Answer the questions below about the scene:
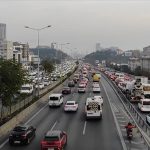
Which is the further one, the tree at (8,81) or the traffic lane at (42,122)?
the tree at (8,81)

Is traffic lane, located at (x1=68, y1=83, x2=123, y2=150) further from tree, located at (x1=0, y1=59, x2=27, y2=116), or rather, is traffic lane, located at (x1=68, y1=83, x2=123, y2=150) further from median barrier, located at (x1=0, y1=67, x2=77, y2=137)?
tree, located at (x1=0, y1=59, x2=27, y2=116)

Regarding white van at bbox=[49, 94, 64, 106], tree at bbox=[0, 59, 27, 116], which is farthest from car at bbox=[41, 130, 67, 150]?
white van at bbox=[49, 94, 64, 106]

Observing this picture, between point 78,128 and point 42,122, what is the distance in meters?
5.15

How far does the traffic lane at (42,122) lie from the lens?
28.8 m

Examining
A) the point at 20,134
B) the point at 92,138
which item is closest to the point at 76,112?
the point at 92,138

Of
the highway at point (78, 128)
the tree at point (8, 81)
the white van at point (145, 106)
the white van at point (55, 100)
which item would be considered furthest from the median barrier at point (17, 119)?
the white van at point (145, 106)

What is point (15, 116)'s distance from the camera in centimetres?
3862

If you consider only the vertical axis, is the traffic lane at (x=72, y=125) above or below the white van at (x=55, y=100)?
below

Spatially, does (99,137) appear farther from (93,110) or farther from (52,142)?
(93,110)

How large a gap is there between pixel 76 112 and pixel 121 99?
14270 millimetres

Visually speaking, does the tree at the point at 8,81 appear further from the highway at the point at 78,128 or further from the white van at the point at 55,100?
the white van at the point at 55,100

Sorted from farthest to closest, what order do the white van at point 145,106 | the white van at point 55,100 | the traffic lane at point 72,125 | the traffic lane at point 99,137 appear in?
1. the white van at point 55,100
2. the white van at point 145,106
3. the traffic lane at point 72,125
4. the traffic lane at point 99,137

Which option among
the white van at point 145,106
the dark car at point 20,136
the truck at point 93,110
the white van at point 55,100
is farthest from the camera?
the white van at point 55,100

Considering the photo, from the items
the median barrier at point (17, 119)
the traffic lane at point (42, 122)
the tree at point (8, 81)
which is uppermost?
the tree at point (8, 81)
